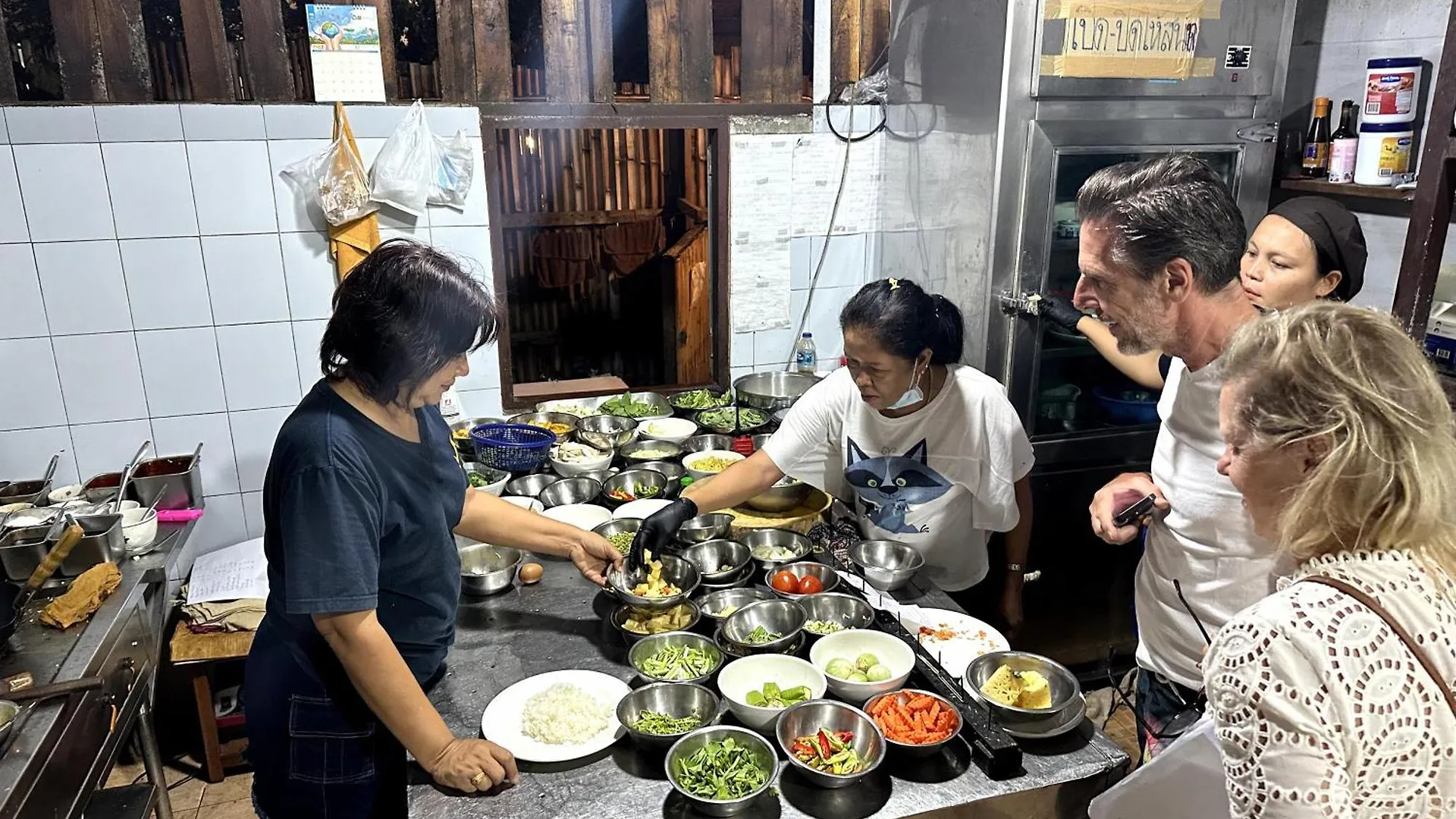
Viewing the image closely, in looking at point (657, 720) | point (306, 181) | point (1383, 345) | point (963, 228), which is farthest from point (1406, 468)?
point (306, 181)

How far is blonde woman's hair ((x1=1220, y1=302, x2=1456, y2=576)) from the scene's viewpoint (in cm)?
110

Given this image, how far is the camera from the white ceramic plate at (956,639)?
2.19m

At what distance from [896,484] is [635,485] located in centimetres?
101

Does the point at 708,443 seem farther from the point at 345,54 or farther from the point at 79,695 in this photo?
the point at 79,695

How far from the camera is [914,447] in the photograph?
9.10ft

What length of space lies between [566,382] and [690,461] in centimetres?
149

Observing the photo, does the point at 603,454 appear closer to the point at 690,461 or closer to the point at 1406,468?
the point at 690,461

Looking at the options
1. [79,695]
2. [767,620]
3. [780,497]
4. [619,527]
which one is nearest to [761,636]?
[767,620]

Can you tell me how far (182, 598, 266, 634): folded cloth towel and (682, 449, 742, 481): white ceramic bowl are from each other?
5.52 ft

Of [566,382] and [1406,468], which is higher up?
[1406,468]

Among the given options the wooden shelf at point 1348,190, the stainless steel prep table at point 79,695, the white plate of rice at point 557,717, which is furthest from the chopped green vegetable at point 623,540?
the wooden shelf at point 1348,190

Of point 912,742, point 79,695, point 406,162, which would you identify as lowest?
point 79,695

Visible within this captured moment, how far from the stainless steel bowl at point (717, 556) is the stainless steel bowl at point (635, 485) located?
57 centimetres

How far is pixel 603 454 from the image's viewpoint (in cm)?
358
